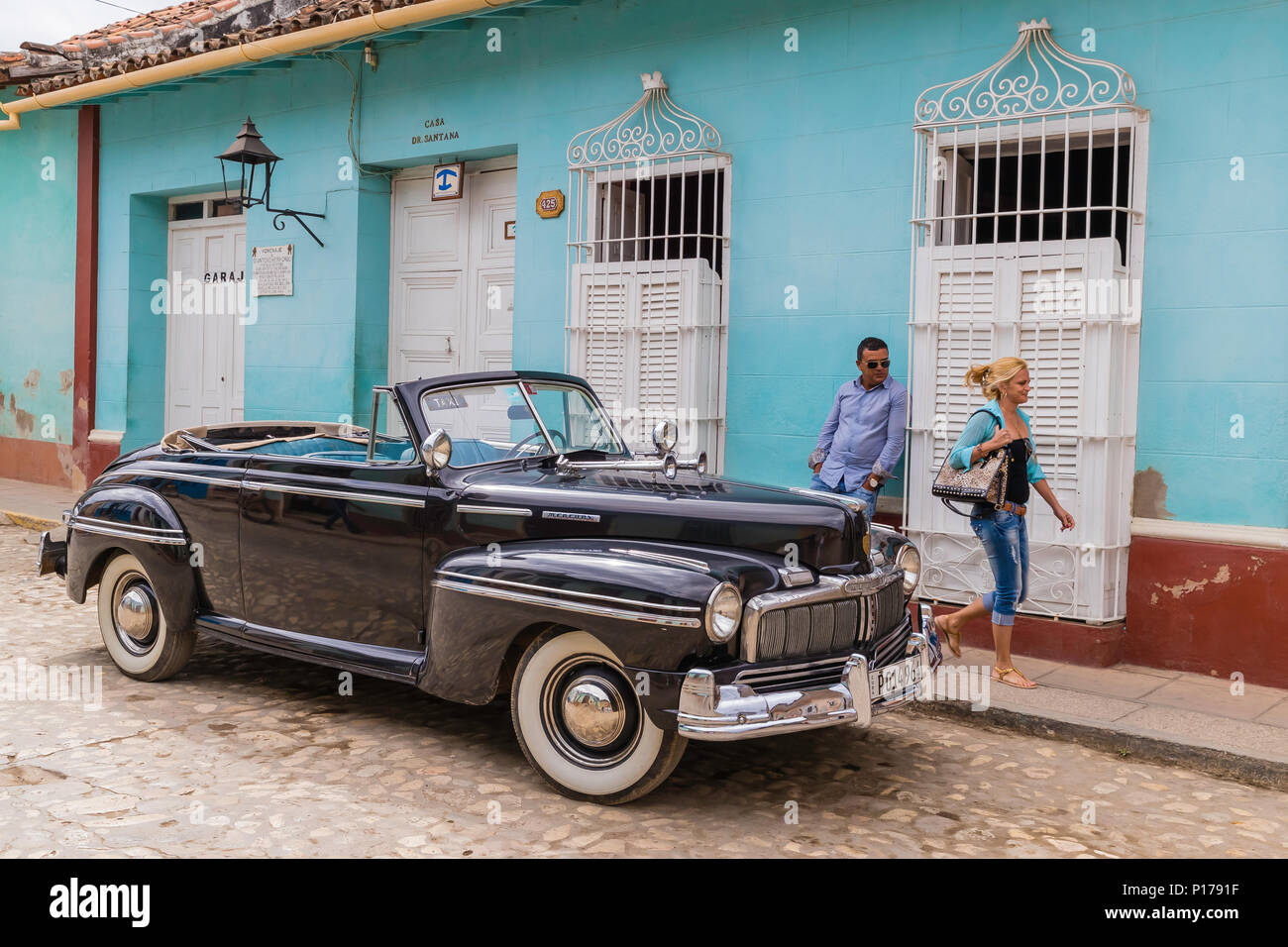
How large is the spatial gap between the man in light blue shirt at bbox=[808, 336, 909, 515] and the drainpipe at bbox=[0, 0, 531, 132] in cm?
388

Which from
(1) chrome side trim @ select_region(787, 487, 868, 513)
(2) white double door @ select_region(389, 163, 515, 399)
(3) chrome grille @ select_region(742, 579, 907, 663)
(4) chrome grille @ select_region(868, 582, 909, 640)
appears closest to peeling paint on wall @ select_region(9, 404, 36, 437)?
(2) white double door @ select_region(389, 163, 515, 399)

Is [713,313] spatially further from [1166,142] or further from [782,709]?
[782,709]

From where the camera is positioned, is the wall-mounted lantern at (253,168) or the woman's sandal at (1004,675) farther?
the wall-mounted lantern at (253,168)

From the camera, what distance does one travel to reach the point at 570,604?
410cm

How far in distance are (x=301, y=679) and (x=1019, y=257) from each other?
4.40 m

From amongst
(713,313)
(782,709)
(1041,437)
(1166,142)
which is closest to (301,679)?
(782,709)

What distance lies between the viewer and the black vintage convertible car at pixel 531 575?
155 inches

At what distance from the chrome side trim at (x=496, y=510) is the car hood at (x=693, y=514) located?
0.04 feet

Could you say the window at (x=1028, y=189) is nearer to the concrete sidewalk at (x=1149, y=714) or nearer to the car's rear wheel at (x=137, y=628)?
the concrete sidewalk at (x=1149, y=714)

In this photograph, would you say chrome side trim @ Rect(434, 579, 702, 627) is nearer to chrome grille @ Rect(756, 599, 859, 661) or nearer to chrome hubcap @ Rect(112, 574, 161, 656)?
chrome grille @ Rect(756, 599, 859, 661)

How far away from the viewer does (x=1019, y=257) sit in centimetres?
652

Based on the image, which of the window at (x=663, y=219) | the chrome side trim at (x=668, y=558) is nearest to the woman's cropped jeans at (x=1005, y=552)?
the chrome side trim at (x=668, y=558)

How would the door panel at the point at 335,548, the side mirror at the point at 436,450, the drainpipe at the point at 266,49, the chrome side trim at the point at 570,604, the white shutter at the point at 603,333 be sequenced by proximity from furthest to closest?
the drainpipe at the point at 266,49
the white shutter at the point at 603,333
the door panel at the point at 335,548
the side mirror at the point at 436,450
the chrome side trim at the point at 570,604

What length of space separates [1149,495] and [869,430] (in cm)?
153
